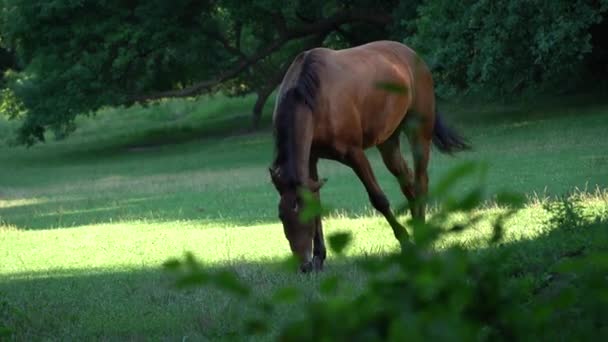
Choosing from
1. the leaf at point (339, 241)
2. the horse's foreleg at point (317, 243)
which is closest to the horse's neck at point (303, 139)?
the horse's foreleg at point (317, 243)

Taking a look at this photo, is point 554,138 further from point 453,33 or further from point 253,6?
point 253,6

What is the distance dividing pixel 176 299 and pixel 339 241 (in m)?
6.57

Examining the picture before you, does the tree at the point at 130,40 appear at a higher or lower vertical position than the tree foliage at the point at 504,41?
lower

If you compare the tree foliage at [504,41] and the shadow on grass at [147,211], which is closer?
the shadow on grass at [147,211]

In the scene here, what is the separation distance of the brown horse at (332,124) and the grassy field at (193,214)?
47cm

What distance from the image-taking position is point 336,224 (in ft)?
45.8

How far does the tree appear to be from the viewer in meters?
37.6

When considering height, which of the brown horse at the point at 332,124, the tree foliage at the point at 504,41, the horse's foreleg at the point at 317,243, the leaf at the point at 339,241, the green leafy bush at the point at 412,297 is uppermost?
the leaf at the point at 339,241

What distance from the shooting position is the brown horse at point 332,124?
9.63 meters

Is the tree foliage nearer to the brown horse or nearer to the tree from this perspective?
the tree

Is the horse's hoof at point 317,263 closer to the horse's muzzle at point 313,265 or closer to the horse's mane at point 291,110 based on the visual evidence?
the horse's muzzle at point 313,265

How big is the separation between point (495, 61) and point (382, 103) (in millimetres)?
18609

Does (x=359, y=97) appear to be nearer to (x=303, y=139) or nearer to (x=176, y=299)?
(x=303, y=139)

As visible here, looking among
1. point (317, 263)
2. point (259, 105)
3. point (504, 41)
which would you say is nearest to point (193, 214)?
point (317, 263)
